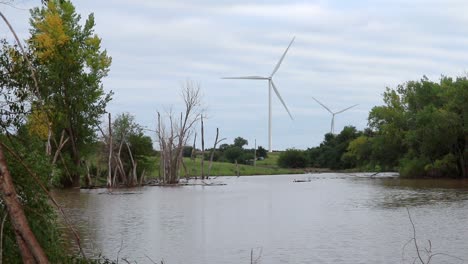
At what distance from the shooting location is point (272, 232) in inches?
855

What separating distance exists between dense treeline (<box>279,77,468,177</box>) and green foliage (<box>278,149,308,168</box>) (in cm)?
2604

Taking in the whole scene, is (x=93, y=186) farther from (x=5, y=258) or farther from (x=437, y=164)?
(x=5, y=258)

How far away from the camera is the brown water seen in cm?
1672

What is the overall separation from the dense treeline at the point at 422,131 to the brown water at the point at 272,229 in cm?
2832

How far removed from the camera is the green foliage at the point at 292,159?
110 meters

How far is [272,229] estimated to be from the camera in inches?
893

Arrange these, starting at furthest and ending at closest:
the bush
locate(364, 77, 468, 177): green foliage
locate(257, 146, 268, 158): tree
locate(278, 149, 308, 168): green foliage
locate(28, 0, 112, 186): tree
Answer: locate(257, 146, 268, 158): tree → locate(278, 149, 308, 168): green foliage → the bush → locate(364, 77, 468, 177): green foliage → locate(28, 0, 112, 186): tree

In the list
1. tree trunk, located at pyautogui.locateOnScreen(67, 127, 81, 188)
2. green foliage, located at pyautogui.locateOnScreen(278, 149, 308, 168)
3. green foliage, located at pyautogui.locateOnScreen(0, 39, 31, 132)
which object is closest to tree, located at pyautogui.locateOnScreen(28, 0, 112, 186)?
tree trunk, located at pyautogui.locateOnScreen(67, 127, 81, 188)

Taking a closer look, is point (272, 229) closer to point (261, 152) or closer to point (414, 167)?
point (414, 167)

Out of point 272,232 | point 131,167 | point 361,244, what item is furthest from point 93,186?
point 361,244

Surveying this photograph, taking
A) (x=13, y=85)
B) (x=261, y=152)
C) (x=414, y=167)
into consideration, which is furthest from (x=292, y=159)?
(x=13, y=85)

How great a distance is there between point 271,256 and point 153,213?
13.6 metres

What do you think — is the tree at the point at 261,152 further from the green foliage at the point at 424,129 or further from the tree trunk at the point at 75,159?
the tree trunk at the point at 75,159

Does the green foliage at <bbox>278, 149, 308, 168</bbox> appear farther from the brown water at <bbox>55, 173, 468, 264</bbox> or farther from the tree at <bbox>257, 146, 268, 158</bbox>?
the brown water at <bbox>55, 173, 468, 264</bbox>
